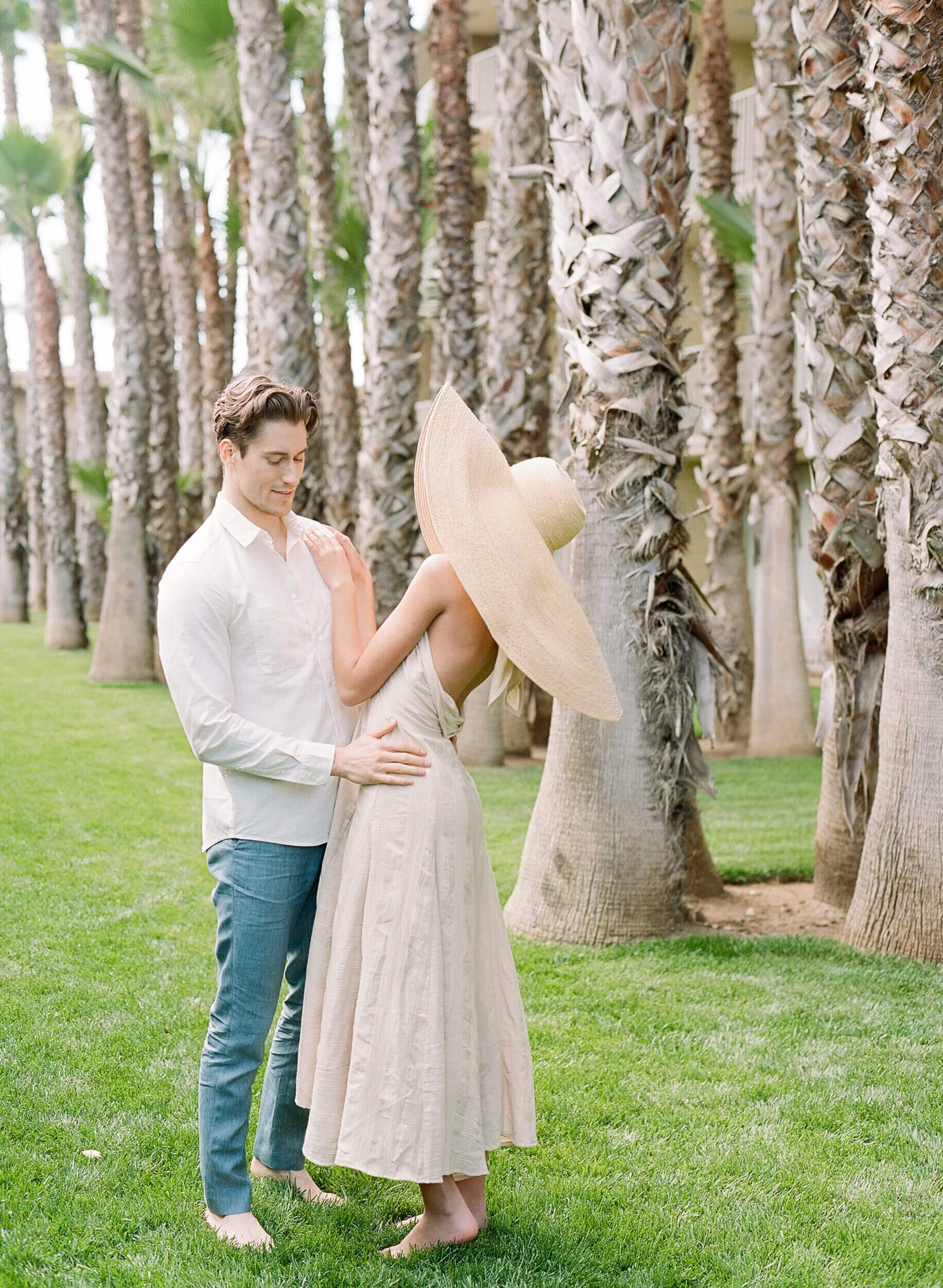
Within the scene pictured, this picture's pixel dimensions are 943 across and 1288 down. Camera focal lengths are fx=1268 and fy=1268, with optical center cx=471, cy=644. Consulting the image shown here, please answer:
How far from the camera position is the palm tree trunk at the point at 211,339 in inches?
592

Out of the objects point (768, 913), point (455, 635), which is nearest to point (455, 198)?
point (768, 913)

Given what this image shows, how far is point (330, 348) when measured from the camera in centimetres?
1427

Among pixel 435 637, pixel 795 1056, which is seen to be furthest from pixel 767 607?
pixel 435 637

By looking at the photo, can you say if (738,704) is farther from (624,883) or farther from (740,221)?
(624,883)

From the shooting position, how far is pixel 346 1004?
2.95 m

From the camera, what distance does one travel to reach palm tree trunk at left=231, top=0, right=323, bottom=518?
10.4 meters

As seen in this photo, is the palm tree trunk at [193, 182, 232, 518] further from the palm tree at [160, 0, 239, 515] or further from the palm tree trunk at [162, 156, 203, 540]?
the palm tree trunk at [162, 156, 203, 540]

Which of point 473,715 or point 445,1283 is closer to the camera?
point 445,1283

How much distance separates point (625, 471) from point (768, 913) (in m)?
2.38

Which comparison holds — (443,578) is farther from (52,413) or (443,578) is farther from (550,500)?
(52,413)

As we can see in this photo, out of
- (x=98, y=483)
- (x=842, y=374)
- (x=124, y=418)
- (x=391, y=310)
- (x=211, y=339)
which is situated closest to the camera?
(x=842, y=374)

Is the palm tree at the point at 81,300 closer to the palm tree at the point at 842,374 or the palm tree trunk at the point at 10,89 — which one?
the palm tree trunk at the point at 10,89

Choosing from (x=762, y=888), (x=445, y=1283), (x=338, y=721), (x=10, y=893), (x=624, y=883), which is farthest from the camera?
(x=762, y=888)

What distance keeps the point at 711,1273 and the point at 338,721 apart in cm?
158
